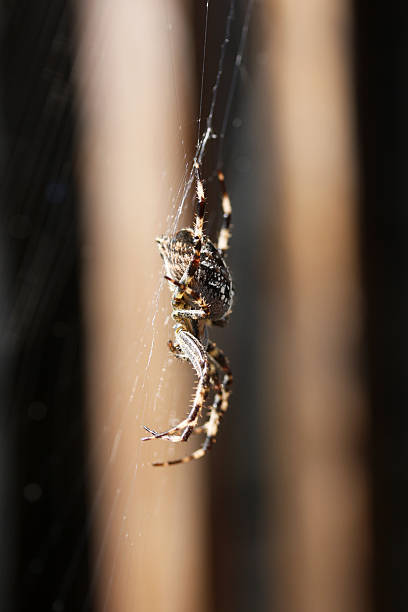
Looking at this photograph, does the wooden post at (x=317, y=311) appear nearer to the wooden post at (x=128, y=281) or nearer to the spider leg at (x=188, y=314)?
the wooden post at (x=128, y=281)

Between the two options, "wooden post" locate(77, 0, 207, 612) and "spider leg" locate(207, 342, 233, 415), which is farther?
"wooden post" locate(77, 0, 207, 612)

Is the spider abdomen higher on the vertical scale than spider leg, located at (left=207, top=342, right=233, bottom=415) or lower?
higher

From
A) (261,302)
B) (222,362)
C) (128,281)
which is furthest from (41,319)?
(222,362)

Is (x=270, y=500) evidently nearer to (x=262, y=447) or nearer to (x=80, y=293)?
(x=262, y=447)

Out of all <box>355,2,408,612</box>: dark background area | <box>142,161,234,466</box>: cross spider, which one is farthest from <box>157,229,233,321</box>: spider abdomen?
<box>355,2,408,612</box>: dark background area

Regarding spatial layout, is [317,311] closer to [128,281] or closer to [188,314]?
[128,281]

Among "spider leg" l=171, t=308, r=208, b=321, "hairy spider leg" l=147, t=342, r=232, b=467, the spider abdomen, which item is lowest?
"hairy spider leg" l=147, t=342, r=232, b=467

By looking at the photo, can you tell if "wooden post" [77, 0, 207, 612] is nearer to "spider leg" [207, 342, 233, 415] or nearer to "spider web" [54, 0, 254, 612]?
"spider web" [54, 0, 254, 612]
